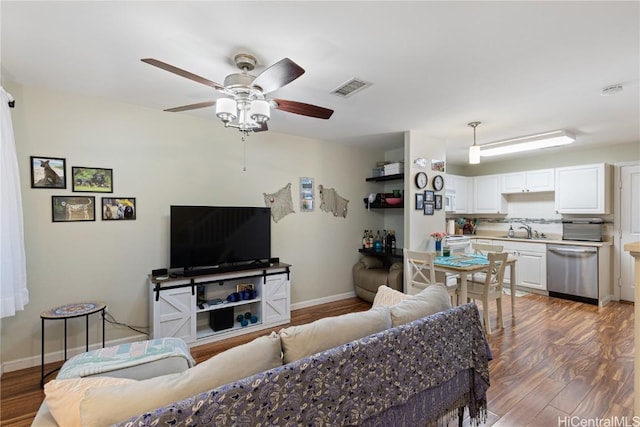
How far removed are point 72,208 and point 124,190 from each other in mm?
450

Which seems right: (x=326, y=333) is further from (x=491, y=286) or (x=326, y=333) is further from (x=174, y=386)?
(x=491, y=286)

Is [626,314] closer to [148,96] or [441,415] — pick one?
[441,415]

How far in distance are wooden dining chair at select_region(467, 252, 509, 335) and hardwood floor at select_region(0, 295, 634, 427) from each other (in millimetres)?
211

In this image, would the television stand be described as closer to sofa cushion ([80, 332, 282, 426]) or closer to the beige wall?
the beige wall

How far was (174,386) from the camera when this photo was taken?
41.0 inches

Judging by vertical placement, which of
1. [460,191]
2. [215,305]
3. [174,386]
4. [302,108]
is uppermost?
[302,108]

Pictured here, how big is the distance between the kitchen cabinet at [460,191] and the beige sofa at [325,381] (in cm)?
427

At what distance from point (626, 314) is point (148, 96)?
630 cm

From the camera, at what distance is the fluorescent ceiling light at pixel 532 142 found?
367 centimetres

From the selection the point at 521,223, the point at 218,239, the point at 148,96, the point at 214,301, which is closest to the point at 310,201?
the point at 218,239

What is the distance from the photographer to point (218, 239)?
3303 millimetres

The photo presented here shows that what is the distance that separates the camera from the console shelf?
2918 mm

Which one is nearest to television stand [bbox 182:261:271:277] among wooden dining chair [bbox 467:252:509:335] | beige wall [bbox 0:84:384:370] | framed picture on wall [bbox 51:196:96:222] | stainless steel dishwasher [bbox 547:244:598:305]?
beige wall [bbox 0:84:384:370]

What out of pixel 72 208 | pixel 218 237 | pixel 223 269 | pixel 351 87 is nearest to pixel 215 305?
pixel 223 269
